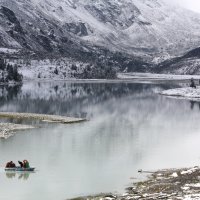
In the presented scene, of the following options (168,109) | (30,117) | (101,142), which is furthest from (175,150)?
(168,109)

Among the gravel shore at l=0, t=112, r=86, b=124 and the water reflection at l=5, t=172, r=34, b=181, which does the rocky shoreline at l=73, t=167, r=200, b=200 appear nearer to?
the water reflection at l=5, t=172, r=34, b=181

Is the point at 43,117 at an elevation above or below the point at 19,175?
above

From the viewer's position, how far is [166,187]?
58094 millimetres

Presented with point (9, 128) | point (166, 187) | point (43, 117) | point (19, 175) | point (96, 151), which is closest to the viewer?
point (166, 187)

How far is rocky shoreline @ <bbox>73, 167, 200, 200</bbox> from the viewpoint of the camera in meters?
52.5

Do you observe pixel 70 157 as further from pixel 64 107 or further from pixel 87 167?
pixel 64 107

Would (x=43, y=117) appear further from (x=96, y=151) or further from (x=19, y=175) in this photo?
(x=19, y=175)

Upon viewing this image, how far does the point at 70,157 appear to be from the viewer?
79.6 meters

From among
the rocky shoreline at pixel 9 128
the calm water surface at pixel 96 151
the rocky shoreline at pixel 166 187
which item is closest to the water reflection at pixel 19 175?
the calm water surface at pixel 96 151

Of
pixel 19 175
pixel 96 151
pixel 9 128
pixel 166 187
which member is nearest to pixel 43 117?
pixel 9 128

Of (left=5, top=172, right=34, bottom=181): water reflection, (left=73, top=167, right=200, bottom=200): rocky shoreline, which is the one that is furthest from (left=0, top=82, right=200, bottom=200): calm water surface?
(left=73, top=167, right=200, bottom=200): rocky shoreline

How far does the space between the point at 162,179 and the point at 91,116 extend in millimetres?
78537

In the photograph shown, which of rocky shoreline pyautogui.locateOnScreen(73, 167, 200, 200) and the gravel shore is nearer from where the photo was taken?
rocky shoreline pyautogui.locateOnScreen(73, 167, 200, 200)

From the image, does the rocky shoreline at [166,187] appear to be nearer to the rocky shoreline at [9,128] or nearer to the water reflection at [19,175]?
the water reflection at [19,175]
